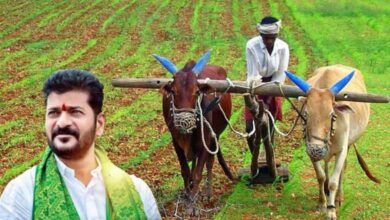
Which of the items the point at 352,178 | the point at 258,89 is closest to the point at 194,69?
the point at 258,89

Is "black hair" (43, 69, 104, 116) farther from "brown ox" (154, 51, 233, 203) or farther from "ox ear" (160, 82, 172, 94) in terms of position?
"ox ear" (160, 82, 172, 94)

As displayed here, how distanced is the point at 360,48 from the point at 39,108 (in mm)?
10791

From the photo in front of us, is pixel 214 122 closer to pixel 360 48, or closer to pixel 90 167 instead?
pixel 90 167

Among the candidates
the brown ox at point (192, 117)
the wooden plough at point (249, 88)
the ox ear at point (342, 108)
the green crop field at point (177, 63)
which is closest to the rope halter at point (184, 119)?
the brown ox at point (192, 117)

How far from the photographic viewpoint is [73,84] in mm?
2920

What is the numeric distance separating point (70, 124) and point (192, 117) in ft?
12.2

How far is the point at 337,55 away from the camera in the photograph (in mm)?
18547

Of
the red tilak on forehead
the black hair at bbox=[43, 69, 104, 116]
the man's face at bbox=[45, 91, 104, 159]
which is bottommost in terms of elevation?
the man's face at bbox=[45, 91, 104, 159]

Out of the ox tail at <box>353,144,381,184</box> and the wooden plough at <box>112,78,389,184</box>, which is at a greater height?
the wooden plough at <box>112,78,389,184</box>

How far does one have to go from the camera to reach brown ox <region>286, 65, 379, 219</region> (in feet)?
21.5

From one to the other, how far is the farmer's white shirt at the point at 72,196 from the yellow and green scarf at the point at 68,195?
26 mm

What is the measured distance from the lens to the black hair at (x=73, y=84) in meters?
2.91

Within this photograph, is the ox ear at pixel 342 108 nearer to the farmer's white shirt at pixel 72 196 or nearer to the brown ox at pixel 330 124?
the brown ox at pixel 330 124

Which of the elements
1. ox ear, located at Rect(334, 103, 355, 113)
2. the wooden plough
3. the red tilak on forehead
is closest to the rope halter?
the wooden plough
